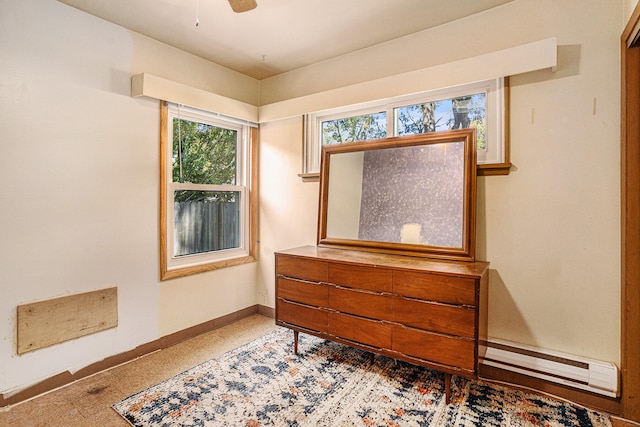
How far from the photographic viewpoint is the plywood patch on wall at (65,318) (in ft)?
6.52

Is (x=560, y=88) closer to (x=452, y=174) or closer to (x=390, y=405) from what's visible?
(x=452, y=174)

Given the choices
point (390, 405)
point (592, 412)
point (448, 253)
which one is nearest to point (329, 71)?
point (448, 253)

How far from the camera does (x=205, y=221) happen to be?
311 centimetres

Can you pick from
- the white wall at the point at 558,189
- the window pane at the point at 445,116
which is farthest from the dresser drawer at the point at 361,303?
the window pane at the point at 445,116

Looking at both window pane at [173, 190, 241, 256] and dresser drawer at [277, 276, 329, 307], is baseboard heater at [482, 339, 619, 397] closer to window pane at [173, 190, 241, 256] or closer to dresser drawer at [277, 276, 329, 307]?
dresser drawer at [277, 276, 329, 307]

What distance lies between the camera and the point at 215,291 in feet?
10.2

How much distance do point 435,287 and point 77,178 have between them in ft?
7.98

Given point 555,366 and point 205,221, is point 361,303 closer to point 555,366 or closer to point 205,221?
point 555,366

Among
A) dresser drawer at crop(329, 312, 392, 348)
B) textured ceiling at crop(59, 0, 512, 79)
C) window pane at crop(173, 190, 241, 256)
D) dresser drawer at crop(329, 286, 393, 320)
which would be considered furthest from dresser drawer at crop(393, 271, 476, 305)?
window pane at crop(173, 190, 241, 256)

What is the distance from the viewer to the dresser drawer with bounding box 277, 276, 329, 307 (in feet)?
7.72

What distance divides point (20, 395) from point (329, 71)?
Answer: 3243mm

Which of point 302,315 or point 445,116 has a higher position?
point 445,116

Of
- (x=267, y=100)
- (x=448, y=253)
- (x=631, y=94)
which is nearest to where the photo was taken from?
(x=631, y=94)

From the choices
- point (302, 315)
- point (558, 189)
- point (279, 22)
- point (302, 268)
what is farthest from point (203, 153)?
point (558, 189)
